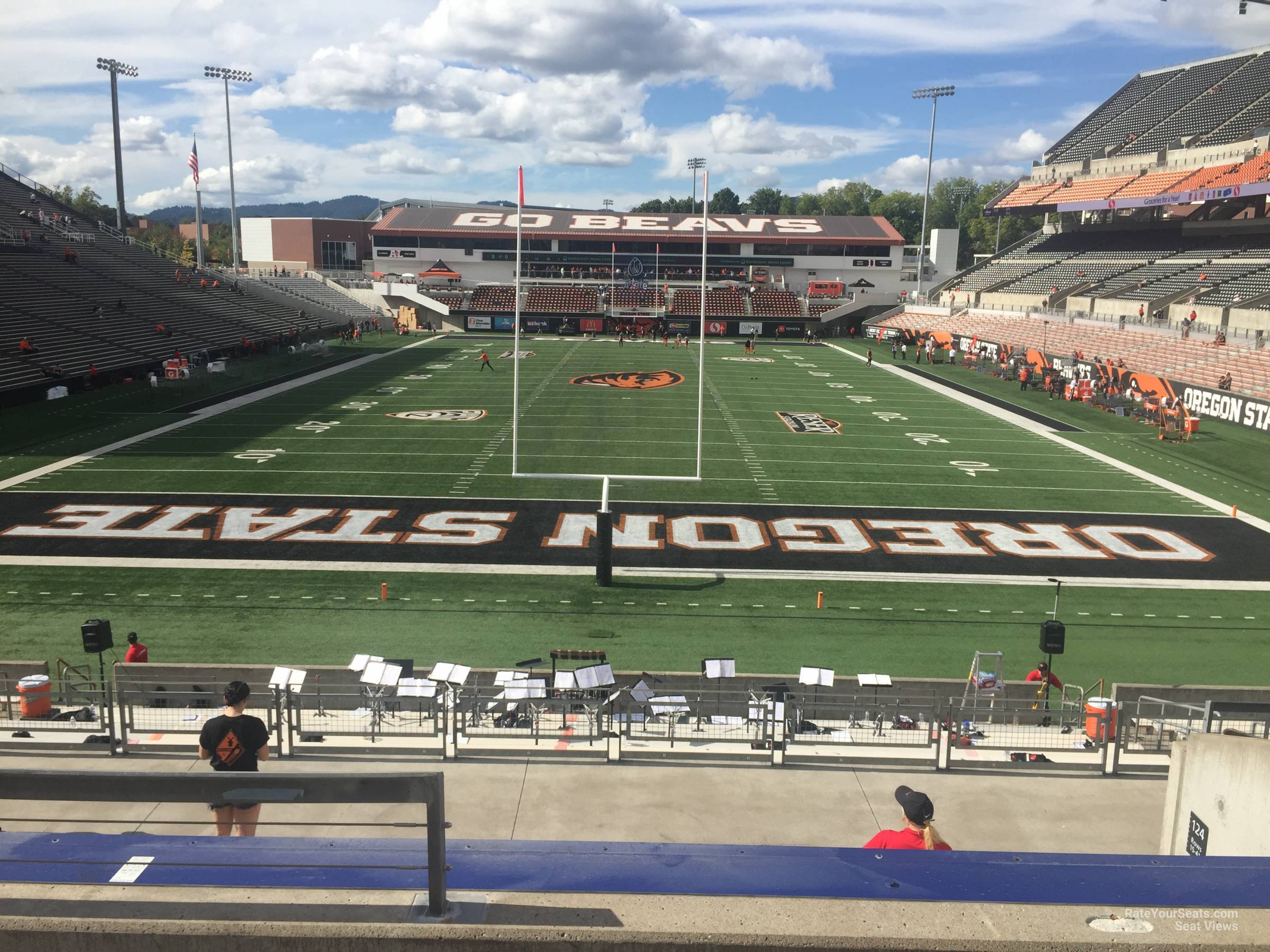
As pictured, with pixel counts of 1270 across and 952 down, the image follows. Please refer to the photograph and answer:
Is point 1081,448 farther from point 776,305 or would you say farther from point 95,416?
point 776,305

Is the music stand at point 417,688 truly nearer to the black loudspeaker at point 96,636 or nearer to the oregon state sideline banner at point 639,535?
the black loudspeaker at point 96,636

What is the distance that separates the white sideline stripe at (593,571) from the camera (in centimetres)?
1605

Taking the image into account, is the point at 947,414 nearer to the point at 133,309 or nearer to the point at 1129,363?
the point at 1129,363

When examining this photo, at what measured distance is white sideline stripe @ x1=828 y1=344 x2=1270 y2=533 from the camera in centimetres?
2073

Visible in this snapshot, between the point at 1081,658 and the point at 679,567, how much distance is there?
6489 mm

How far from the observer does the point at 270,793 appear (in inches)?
112

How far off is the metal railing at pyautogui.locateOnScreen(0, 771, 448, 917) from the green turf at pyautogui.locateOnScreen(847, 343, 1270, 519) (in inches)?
870

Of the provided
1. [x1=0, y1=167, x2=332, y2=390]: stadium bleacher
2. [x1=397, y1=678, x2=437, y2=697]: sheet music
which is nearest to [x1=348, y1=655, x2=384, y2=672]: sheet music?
[x1=397, y1=678, x2=437, y2=697]: sheet music

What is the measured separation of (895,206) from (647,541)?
149 m

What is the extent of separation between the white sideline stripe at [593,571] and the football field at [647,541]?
64 mm

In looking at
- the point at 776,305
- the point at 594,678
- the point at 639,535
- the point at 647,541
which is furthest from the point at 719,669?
the point at 776,305

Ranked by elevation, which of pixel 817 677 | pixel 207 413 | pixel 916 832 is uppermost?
pixel 916 832

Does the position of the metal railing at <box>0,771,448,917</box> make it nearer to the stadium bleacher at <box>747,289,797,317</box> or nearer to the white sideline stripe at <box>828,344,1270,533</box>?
the white sideline stripe at <box>828,344,1270,533</box>

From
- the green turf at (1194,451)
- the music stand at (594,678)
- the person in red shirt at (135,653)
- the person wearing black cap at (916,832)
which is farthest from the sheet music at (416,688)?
the green turf at (1194,451)
